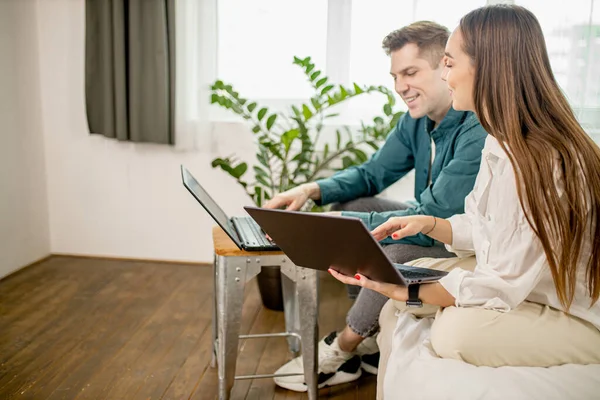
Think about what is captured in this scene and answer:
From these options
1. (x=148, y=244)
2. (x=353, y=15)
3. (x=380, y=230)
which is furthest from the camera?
(x=148, y=244)

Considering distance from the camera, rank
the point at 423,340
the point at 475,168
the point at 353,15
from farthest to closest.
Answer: the point at 353,15, the point at 475,168, the point at 423,340

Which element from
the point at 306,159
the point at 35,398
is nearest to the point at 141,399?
the point at 35,398

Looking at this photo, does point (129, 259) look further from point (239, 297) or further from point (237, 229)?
point (239, 297)

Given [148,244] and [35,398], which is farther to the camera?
[148,244]

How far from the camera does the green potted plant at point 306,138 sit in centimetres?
247

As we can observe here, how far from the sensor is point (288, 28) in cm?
298

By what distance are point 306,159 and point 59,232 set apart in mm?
1591

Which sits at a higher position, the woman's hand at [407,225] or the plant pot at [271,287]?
the woman's hand at [407,225]

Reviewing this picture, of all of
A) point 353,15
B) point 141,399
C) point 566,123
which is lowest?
point 141,399

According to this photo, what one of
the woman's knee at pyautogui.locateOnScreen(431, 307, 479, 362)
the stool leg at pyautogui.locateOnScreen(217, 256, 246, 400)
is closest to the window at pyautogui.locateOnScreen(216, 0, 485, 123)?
the stool leg at pyautogui.locateOnScreen(217, 256, 246, 400)

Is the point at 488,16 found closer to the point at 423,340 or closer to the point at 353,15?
the point at 423,340

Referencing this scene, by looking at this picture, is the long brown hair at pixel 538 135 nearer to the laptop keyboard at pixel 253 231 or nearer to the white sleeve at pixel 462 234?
the white sleeve at pixel 462 234

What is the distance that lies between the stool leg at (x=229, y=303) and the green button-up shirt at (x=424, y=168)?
405mm

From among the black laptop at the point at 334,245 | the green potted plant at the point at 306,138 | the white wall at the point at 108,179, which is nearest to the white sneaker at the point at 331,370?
the green potted plant at the point at 306,138
